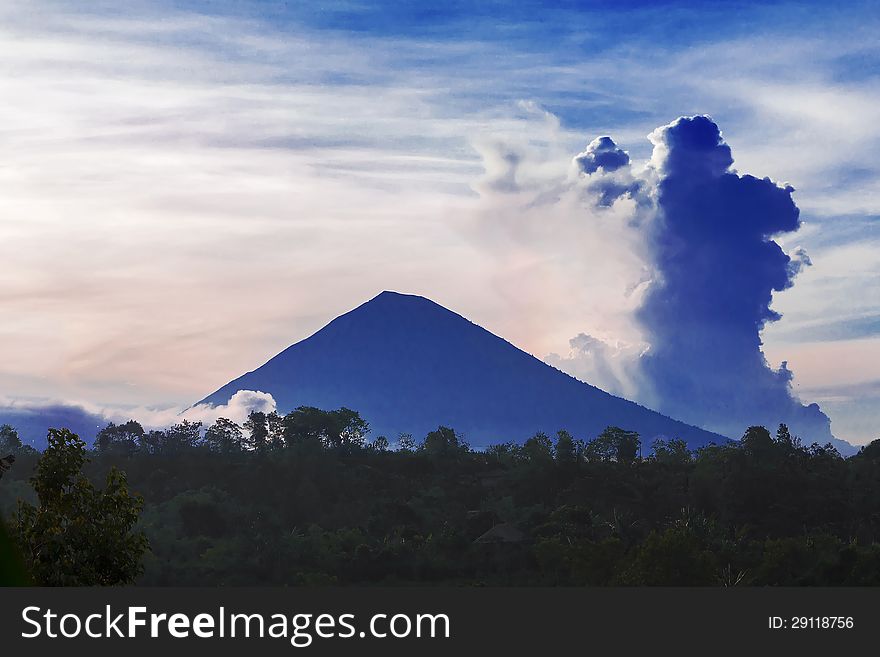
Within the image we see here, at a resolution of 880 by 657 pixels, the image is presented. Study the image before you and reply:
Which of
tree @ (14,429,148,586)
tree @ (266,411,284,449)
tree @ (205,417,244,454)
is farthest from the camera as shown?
tree @ (266,411,284,449)

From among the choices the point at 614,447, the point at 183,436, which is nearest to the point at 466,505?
the point at 614,447

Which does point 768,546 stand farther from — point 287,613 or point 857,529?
point 287,613

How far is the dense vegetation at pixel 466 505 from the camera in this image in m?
78.1

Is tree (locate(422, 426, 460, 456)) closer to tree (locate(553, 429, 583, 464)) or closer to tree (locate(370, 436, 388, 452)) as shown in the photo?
tree (locate(370, 436, 388, 452))

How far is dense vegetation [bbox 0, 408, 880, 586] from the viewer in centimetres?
7812

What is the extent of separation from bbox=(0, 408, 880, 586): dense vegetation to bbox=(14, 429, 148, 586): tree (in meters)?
46.2

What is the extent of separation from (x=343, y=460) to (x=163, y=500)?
18364 millimetres

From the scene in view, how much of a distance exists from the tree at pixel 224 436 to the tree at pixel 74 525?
306ft

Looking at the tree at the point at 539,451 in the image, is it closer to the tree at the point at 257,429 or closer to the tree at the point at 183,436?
the tree at the point at 257,429

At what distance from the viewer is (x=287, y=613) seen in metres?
10.1

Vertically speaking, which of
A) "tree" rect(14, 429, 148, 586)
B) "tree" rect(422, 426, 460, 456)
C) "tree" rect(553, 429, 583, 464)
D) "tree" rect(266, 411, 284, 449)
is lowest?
"tree" rect(14, 429, 148, 586)

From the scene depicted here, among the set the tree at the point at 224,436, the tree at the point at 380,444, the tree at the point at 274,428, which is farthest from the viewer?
the tree at the point at 380,444

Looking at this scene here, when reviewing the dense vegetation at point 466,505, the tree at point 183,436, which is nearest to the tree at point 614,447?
the dense vegetation at point 466,505

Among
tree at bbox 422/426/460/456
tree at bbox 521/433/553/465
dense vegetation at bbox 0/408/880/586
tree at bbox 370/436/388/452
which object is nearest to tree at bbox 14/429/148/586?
dense vegetation at bbox 0/408/880/586
